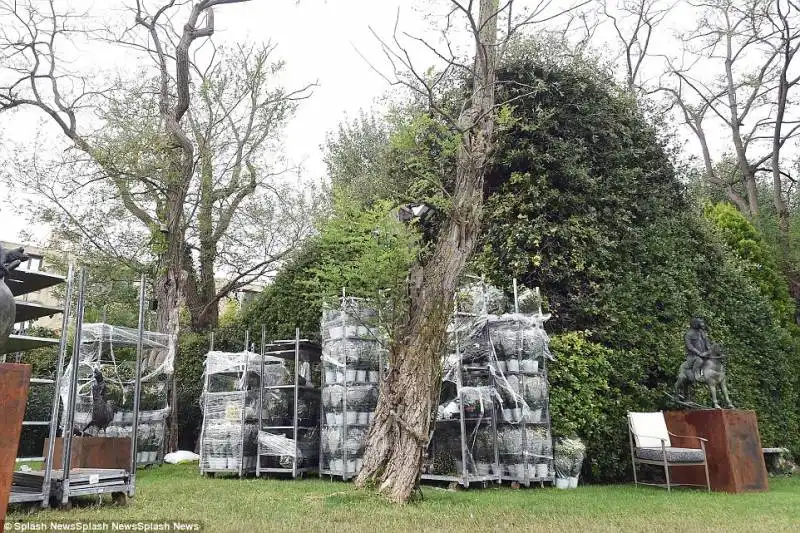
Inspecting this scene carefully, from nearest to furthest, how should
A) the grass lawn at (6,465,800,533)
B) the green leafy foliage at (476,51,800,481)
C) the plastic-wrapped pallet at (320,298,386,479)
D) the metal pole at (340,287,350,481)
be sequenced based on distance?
the grass lawn at (6,465,800,533) < the metal pole at (340,287,350,481) < the plastic-wrapped pallet at (320,298,386,479) < the green leafy foliage at (476,51,800,481)

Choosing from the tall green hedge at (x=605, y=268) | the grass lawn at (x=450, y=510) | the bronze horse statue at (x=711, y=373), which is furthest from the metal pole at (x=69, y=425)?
the bronze horse statue at (x=711, y=373)

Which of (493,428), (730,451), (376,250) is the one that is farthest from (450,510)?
(730,451)

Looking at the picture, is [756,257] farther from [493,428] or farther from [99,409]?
[99,409]

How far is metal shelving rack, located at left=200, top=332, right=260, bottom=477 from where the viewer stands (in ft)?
27.5

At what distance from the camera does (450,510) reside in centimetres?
512

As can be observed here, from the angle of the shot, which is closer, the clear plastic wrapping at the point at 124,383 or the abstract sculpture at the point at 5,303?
the abstract sculpture at the point at 5,303

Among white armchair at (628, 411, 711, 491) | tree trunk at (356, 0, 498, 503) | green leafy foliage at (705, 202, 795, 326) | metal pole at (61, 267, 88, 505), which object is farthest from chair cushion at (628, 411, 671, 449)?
green leafy foliage at (705, 202, 795, 326)

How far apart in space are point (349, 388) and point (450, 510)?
9.85ft

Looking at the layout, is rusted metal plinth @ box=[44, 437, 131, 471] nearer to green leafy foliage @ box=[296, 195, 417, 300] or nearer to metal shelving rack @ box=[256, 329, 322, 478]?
metal shelving rack @ box=[256, 329, 322, 478]

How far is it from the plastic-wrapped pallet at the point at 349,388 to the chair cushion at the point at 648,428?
345cm

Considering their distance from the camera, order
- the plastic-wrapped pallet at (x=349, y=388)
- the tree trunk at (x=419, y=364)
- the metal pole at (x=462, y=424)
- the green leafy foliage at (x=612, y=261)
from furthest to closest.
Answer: the green leafy foliage at (x=612, y=261) < the plastic-wrapped pallet at (x=349, y=388) < the metal pole at (x=462, y=424) < the tree trunk at (x=419, y=364)

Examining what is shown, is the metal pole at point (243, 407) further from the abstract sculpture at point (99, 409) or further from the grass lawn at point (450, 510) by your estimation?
the abstract sculpture at point (99, 409)

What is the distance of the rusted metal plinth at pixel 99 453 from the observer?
24.9ft

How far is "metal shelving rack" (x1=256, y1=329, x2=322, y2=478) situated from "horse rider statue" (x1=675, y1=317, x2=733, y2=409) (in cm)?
525
